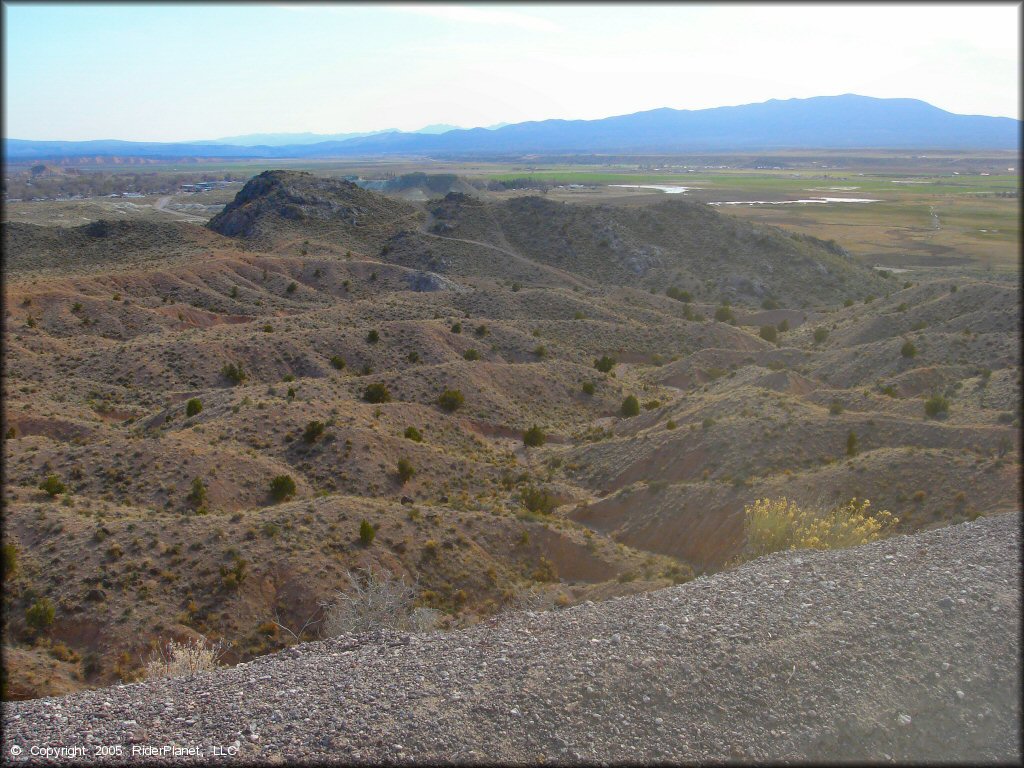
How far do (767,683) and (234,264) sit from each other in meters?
64.3

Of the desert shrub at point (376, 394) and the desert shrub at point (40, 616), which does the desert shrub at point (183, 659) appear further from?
the desert shrub at point (376, 394)

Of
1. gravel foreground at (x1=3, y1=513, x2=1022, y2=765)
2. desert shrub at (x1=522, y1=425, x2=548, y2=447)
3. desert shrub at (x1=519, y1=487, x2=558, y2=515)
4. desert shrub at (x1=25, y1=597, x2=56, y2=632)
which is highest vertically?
gravel foreground at (x1=3, y1=513, x2=1022, y2=765)

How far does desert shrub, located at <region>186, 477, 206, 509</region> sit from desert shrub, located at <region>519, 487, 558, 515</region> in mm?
10675

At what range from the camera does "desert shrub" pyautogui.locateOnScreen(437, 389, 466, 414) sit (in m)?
37.1

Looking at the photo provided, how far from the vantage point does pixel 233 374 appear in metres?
41.2

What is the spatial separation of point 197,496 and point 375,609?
378 inches

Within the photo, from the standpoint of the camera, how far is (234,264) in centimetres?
6562

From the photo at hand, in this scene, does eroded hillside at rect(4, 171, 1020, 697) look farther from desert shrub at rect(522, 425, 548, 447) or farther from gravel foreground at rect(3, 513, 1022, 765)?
gravel foreground at rect(3, 513, 1022, 765)

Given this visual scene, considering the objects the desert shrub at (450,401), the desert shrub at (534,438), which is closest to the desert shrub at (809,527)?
the desert shrub at (534,438)

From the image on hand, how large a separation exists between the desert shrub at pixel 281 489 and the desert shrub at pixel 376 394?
37.5ft

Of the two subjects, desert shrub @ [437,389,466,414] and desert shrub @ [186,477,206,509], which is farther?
desert shrub @ [437,389,466,414]

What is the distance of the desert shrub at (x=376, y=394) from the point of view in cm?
3653

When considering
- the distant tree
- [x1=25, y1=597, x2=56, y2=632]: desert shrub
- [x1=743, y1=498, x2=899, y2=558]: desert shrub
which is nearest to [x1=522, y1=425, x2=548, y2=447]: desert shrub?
the distant tree

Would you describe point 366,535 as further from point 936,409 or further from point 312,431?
point 936,409
